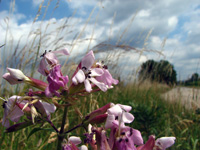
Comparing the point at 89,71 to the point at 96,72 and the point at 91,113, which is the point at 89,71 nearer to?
the point at 96,72

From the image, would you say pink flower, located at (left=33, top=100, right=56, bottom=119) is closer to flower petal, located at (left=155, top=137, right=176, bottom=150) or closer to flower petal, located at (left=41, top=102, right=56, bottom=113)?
flower petal, located at (left=41, top=102, right=56, bottom=113)

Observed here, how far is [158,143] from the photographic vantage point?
0.68 metres

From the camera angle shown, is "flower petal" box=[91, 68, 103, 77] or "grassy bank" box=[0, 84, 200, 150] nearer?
"flower petal" box=[91, 68, 103, 77]

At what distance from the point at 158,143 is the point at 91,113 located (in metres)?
0.28

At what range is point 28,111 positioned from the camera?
0.76 m

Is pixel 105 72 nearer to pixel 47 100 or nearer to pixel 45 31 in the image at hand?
pixel 47 100

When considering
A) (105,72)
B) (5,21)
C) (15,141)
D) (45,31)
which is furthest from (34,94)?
(5,21)

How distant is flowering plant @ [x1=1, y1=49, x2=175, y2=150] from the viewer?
61 centimetres

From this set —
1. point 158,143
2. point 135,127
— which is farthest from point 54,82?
point 135,127

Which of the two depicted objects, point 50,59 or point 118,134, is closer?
point 118,134

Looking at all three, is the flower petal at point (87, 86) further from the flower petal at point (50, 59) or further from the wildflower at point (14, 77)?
the wildflower at point (14, 77)

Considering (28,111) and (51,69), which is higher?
(51,69)

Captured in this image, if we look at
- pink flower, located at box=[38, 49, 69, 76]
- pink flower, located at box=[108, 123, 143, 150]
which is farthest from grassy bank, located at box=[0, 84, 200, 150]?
pink flower, located at box=[108, 123, 143, 150]

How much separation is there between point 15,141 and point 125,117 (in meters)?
1.54
